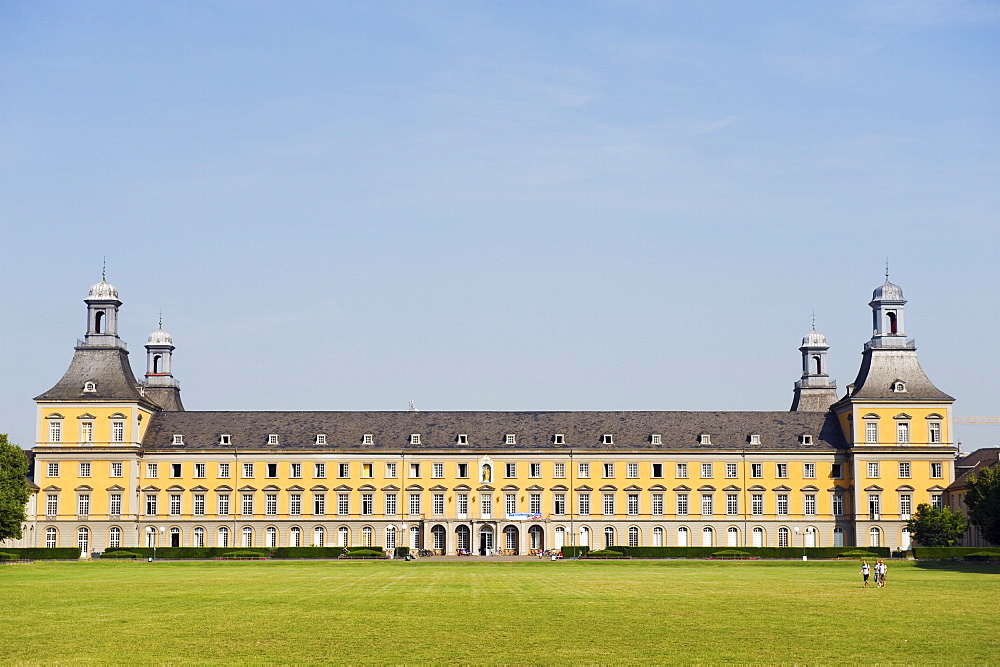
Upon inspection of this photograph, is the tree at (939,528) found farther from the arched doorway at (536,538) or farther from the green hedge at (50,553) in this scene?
the green hedge at (50,553)

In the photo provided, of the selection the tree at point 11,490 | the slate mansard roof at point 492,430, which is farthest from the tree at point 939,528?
the tree at point 11,490

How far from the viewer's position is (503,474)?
118750mm

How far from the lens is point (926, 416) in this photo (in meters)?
116

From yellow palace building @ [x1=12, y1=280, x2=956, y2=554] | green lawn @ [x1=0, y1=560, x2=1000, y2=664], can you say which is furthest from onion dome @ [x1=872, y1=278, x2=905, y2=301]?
green lawn @ [x1=0, y1=560, x2=1000, y2=664]

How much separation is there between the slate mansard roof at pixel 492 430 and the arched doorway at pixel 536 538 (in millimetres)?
7097

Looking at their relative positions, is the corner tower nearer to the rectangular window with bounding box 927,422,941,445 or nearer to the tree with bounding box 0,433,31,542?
the rectangular window with bounding box 927,422,941,445

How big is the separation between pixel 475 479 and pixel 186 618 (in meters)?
79.6

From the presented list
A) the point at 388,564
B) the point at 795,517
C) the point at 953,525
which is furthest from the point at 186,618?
the point at 795,517

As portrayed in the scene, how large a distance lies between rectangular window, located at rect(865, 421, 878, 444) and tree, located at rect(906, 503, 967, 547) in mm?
10833

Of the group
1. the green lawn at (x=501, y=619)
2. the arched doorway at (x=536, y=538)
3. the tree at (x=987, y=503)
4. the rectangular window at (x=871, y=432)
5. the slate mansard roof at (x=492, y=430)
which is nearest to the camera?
the green lawn at (x=501, y=619)

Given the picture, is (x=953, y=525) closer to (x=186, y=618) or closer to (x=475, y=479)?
(x=475, y=479)

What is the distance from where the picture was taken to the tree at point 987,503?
9044 cm

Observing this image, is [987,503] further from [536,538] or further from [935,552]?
[536,538]

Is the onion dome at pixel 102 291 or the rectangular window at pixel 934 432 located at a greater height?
the onion dome at pixel 102 291
